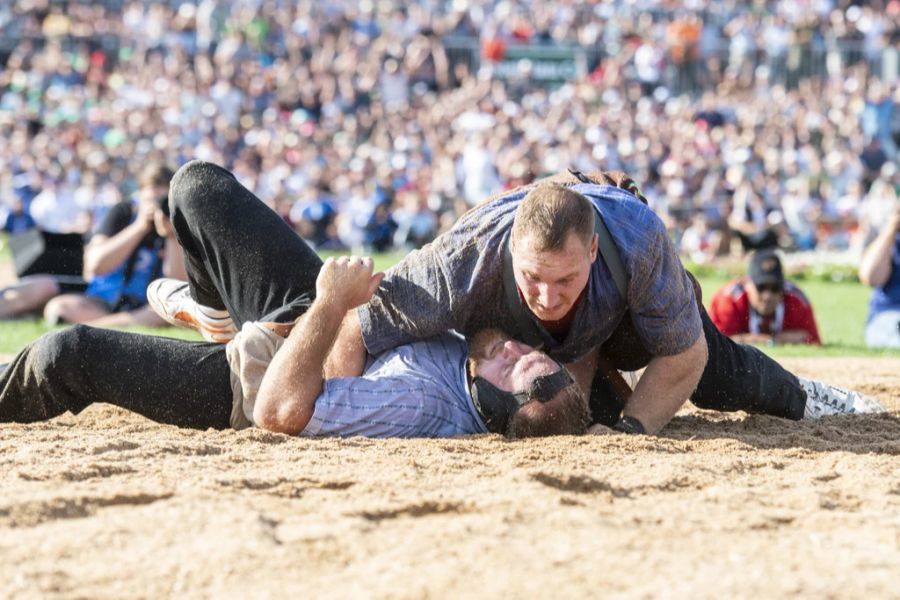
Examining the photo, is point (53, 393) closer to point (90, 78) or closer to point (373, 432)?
point (373, 432)

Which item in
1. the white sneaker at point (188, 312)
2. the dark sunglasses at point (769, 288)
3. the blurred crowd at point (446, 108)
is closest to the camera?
the white sneaker at point (188, 312)

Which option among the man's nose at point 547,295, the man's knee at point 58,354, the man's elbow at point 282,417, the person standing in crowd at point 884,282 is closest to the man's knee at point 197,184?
the man's knee at point 58,354

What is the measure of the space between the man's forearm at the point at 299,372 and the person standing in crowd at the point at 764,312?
18.1 feet

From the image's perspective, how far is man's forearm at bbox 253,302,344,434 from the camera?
14.6 feet

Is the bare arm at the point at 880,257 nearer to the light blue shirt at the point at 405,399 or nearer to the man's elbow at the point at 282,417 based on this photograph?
the light blue shirt at the point at 405,399

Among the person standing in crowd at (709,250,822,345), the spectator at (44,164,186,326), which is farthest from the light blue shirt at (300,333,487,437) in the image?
the person standing in crowd at (709,250,822,345)

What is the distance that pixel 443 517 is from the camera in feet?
11.0

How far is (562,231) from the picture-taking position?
13.6ft

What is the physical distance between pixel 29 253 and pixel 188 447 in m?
6.93

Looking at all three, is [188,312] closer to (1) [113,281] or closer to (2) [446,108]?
(1) [113,281]

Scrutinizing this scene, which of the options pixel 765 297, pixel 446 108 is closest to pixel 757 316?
pixel 765 297

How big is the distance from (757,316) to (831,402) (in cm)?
403

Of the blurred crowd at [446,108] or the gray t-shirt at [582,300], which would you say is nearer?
the gray t-shirt at [582,300]

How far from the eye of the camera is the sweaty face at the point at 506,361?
446cm
